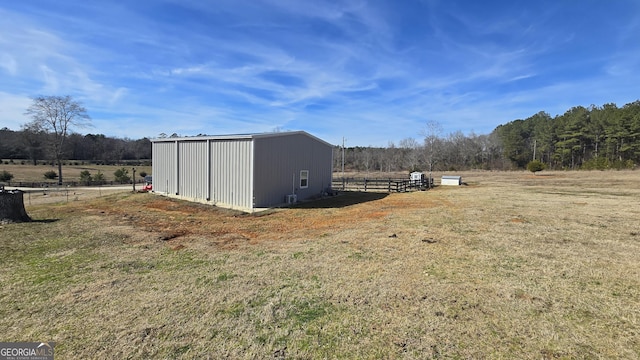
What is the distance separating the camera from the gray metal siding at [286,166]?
14422 mm

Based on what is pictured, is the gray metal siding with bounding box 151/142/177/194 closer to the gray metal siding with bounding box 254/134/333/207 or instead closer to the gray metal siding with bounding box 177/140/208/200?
the gray metal siding with bounding box 177/140/208/200

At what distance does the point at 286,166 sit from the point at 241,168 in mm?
2741

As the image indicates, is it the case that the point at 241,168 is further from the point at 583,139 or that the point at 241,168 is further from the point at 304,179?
the point at 583,139

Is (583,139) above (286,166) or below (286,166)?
above

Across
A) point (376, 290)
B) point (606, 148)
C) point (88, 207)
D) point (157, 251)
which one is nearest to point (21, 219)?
point (88, 207)

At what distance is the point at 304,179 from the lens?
1794 cm

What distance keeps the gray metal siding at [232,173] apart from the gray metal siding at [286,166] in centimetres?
43

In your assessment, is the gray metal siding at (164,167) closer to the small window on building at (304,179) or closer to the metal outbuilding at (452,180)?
the small window on building at (304,179)

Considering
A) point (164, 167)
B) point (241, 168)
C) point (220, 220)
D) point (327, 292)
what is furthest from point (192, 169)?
point (327, 292)

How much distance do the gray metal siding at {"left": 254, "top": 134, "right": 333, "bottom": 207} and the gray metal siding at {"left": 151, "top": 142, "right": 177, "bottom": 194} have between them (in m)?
6.52

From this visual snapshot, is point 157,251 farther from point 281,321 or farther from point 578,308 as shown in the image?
point 578,308

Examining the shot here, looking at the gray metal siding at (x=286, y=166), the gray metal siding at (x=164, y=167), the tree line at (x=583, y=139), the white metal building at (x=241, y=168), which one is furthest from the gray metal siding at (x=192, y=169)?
the tree line at (x=583, y=139)

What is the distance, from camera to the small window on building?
17.6 meters

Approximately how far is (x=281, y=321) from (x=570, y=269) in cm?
559
